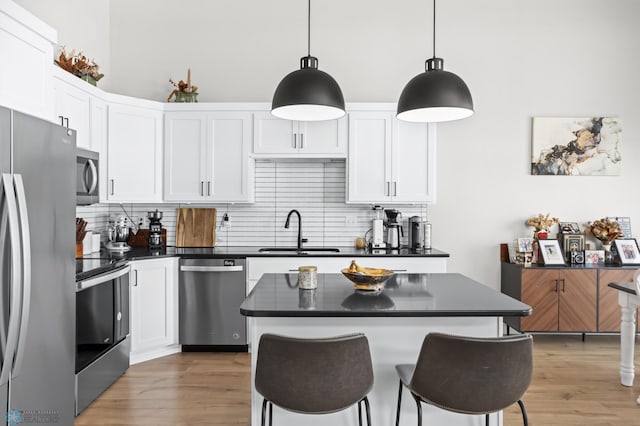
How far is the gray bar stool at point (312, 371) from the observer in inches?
68.7

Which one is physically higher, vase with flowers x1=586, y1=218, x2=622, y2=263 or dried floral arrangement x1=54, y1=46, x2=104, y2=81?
dried floral arrangement x1=54, y1=46, x2=104, y2=81

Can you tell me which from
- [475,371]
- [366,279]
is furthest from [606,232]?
[475,371]

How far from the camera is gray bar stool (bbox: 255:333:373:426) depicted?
1745 millimetres

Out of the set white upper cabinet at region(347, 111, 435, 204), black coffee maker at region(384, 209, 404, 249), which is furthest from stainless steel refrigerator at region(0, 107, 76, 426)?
black coffee maker at region(384, 209, 404, 249)

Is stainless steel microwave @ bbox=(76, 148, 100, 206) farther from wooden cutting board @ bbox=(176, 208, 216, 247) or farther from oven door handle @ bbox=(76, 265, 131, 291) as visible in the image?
wooden cutting board @ bbox=(176, 208, 216, 247)

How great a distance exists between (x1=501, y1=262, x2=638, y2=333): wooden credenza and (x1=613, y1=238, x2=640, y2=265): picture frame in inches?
9.8

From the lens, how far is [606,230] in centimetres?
459

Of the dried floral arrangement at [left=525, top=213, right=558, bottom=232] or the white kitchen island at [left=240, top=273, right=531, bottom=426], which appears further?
the dried floral arrangement at [left=525, top=213, right=558, bottom=232]

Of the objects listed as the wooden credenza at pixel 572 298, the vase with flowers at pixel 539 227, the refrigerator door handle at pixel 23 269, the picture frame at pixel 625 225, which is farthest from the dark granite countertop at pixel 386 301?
the picture frame at pixel 625 225

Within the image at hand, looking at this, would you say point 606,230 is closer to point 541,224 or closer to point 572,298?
point 541,224

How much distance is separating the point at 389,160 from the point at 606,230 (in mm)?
2425

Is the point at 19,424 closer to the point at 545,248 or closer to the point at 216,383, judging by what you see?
the point at 216,383

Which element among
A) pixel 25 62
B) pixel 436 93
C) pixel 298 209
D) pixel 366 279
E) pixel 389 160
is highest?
pixel 25 62

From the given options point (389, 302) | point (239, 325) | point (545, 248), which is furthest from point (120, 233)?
point (545, 248)
